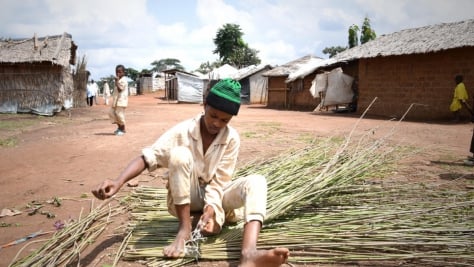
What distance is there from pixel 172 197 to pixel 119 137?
450 centimetres

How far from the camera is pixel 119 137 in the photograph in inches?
235

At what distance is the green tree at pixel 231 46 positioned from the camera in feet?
118

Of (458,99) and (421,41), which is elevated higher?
(421,41)

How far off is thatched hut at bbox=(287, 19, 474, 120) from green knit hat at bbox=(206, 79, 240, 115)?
796 centimetres

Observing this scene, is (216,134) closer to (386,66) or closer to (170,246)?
(170,246)

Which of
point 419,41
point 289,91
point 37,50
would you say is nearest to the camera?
point 419,41

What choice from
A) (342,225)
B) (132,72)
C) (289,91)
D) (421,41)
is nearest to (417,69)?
(421,41)

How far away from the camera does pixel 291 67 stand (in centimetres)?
1811

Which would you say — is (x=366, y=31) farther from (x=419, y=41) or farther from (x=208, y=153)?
(x=208, y=153)

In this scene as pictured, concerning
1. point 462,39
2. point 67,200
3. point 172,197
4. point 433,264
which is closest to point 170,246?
point 172,197

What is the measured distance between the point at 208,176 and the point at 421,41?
35.1ft

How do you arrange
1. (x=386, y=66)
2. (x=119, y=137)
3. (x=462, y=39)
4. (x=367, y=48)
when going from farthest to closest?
(x=367, y=48) < (x=386, y=66) < (x=462, y=39) < (x=119, y=137)

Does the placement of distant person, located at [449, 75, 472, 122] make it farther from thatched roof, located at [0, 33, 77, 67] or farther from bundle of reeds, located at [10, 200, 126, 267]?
thatched roof, located at [0, 33, 77, 67]

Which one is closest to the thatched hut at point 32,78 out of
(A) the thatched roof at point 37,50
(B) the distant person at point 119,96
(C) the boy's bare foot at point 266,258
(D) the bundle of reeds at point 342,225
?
(A) the thatched roof at point 37,50
